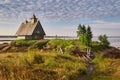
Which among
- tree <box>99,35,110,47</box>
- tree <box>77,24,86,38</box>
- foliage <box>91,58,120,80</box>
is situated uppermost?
tree <box>77,24,86,38</box>

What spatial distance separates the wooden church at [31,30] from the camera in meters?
78.2

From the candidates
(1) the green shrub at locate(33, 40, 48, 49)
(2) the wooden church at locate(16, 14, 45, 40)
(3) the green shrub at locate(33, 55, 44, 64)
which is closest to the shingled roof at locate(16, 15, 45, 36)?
(2) the wooden church at locate(16, 14, 45, 40)

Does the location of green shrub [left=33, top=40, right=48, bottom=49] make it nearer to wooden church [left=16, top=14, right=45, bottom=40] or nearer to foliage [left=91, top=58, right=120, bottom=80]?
wooden church [left=16, top=14, right=45, bottom=40]

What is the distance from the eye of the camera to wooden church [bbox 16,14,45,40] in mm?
78188

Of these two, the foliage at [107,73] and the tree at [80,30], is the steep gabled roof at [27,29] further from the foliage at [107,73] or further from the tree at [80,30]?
the foliage at [107,73]

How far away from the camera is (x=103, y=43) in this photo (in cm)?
6284

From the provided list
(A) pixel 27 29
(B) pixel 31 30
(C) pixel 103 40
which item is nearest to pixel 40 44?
(C) pixel 103 40

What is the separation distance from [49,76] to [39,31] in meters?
63.0

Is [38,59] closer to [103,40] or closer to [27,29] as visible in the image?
[103,40]

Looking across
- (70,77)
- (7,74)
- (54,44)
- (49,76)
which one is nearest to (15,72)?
(7,74)

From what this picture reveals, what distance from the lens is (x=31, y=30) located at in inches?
3091

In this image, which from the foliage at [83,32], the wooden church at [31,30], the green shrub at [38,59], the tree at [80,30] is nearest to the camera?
the green shrub at [38,59]

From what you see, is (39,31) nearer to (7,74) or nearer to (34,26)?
(34,26)

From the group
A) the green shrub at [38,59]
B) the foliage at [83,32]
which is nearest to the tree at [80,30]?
the foliage at [83,32]
